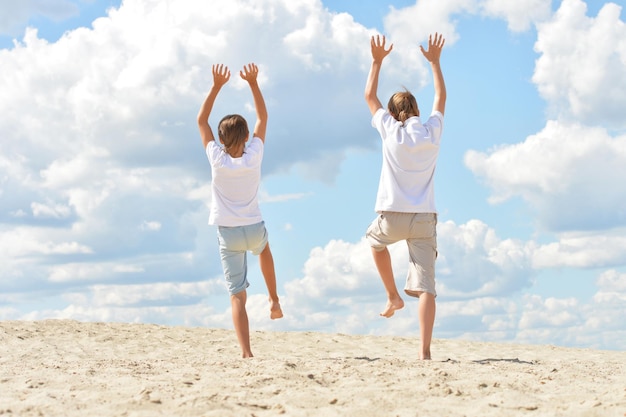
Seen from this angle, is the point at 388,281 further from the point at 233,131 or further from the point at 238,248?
the point at 233,131

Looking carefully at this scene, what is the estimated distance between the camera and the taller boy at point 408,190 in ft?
22.8

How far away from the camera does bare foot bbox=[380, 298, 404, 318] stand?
7427mm

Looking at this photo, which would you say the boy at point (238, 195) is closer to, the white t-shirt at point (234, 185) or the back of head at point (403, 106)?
the white t-shirt at point (234, 185)

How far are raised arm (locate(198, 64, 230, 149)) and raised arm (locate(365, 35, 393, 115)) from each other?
145 centimetres

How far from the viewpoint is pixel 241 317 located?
7.46 m

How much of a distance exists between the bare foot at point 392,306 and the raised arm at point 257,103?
6.78ft

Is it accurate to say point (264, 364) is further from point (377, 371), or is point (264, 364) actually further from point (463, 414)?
point (463, 414)

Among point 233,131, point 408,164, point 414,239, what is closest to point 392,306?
point 414,239

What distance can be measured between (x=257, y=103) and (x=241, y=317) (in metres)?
2.15

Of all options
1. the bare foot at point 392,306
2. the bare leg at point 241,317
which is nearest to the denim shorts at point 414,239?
the bare foot at point 392,306

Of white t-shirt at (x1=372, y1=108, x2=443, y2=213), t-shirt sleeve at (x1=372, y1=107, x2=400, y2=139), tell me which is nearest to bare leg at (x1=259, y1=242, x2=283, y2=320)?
white t-shirt at (x1=372, y1=108, x2=443, y2=213)

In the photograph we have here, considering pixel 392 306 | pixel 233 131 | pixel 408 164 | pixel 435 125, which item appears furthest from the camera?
pixel 392 306

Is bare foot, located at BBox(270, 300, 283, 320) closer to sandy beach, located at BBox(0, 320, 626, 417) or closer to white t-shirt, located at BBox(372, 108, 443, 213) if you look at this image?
sandy beach, located at BBox(0, 320, 626, 417)

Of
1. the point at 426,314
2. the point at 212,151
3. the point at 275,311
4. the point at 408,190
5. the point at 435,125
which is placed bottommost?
the point at 426,314
